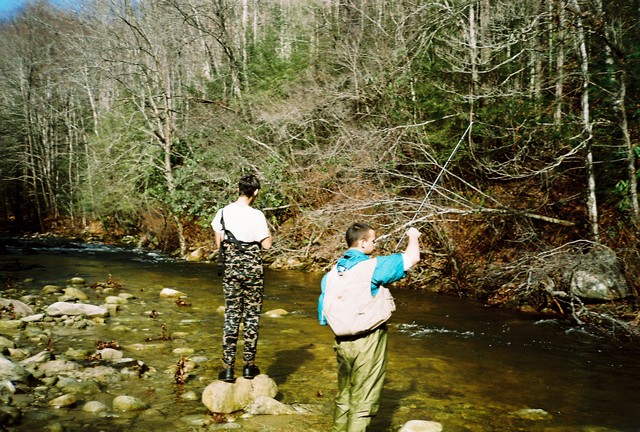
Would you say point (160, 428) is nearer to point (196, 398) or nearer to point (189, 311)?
point (196, 398)

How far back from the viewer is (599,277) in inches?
348

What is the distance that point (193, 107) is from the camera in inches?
799

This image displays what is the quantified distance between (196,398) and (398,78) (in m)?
11.4

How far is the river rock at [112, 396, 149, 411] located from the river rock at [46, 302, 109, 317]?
12.5 ft

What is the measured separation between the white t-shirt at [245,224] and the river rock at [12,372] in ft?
7.17

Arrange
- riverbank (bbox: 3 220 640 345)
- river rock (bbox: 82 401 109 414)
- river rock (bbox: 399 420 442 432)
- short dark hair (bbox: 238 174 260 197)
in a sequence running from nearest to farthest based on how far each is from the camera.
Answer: river rock (bbox: 399 420 442 432)
river rock (bbox: 82 401 109 414)
short dark hair (bbox: 238 174 260 197)
riverbank (bbox: 3 220 640 345)

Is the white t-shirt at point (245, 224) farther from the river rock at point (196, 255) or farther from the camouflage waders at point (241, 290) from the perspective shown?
the river rock at point (196, 255)

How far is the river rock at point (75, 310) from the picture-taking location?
8.14 m

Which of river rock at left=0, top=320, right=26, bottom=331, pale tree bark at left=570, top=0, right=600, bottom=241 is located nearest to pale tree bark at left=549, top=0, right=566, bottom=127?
pale tree bark at left=570, top=0, right=600, bottom=241

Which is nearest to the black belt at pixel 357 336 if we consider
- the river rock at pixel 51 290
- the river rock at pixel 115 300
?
the river rock at pixel 115 300

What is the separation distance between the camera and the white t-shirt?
4.89 m

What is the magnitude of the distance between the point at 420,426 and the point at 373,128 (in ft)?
32.5

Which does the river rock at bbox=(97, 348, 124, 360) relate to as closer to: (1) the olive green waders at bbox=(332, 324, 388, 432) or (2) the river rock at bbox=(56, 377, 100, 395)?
(2) the river rock at bbox=(56, 377, 100, 395)

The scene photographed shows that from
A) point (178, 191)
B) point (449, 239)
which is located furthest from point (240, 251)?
point (178, 191)
